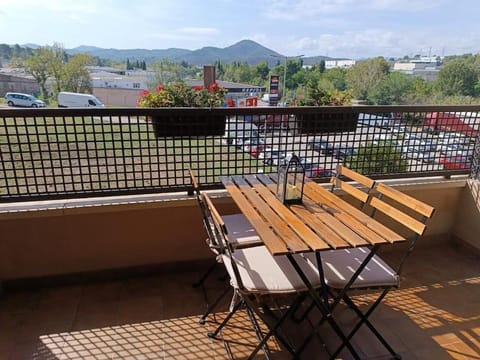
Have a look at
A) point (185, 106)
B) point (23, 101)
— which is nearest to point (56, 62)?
point (23, 101)

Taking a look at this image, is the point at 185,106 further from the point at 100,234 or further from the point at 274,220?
the point at 274,220

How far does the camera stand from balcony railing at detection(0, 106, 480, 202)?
2.05m

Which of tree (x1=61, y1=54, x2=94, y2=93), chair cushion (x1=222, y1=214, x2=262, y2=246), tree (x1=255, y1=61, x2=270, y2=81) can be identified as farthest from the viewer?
tree (x1=61, y1=54, x2=94, y2=93)

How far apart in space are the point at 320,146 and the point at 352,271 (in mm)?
1165

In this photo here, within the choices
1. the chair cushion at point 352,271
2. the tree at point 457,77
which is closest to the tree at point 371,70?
the tree at point 457,77

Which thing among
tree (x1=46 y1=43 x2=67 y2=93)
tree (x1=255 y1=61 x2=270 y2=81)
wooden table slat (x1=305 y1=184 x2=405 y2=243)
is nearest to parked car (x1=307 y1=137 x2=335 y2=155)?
wooden table slat (x1=305 y1=184 x2=405 y2=243)

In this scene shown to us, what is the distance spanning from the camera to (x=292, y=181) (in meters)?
1.70

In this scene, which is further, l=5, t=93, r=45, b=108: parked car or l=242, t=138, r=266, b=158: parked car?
l=5, t=93, r=45, b=108: parked car

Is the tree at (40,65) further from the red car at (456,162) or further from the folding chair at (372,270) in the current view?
the red car at (456,162)

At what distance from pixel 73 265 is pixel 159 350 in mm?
947

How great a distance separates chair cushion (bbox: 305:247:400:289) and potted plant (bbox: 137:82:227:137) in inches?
43.8

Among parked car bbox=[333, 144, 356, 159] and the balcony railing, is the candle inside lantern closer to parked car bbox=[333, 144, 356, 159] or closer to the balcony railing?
the balcony railing

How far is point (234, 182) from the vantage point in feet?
6.46

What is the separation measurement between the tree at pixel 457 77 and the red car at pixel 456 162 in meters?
2.40
